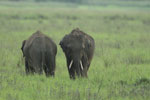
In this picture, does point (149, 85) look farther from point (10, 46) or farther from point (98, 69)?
point (10, 46)

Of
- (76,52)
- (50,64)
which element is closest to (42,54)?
(50,64)

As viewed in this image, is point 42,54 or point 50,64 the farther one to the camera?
point 50,64

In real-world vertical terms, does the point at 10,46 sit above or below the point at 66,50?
below

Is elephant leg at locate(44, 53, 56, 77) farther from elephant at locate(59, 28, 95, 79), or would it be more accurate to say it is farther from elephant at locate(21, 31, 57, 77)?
elephant at locate(59, 28, 95, 79)

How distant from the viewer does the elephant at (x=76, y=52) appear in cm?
979

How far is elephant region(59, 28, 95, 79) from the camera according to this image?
9.79 metres

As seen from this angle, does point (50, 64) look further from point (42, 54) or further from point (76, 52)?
point (76, 52)

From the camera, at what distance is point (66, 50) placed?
10.1 m

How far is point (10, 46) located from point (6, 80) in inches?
268

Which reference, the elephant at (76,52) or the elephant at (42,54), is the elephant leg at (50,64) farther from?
the elephant at (76,52)

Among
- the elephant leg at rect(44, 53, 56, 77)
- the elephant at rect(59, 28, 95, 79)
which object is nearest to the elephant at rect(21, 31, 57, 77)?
the elephant leg at rect(44, 53, 56, 77)

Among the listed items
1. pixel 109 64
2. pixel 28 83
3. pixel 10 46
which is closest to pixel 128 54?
pixel 109 64

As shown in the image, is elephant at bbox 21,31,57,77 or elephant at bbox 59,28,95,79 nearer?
elephant at bbox 59,28,95,79

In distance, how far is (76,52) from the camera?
32.2 ft
